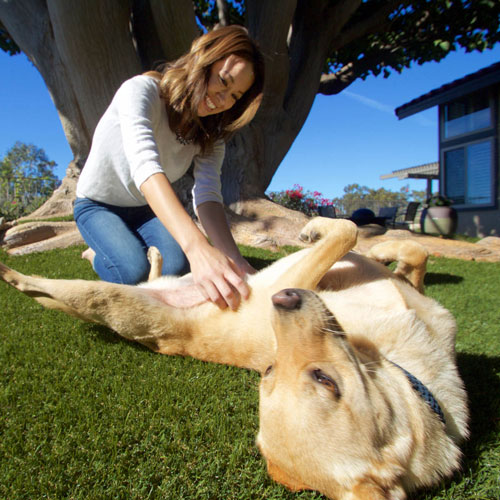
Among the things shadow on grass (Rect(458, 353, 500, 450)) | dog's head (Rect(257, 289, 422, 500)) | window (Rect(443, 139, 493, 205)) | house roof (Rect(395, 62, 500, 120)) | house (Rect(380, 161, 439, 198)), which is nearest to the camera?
dog's head (Rect(257, 289, 422, 500))

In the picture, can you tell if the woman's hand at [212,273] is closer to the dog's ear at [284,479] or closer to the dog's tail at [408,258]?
the dog's ear at [284,479]

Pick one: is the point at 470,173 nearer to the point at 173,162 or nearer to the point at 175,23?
the point at 175,23

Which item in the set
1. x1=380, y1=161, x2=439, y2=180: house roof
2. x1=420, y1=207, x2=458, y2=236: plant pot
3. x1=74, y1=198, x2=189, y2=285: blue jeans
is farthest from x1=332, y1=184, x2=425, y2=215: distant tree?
x1=74, y1=198, x2=189, y2=285: blue jeans

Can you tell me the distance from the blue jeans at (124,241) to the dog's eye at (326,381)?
2.10m

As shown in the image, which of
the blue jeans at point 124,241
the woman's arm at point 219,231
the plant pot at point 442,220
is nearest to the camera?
the woman's arm at point 219,231

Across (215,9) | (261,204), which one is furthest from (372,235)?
(215,9)

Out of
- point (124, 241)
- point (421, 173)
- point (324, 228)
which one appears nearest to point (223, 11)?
point (124, 241)

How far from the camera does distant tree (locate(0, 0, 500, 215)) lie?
5.27 metres

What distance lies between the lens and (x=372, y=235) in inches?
280

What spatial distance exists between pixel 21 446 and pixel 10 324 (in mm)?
1463

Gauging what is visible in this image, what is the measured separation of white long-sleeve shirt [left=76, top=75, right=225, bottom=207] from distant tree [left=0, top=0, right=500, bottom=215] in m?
2.51

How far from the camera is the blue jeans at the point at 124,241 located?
3.09m

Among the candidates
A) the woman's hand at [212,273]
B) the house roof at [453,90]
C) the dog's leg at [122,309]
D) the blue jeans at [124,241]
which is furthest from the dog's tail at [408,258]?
the house roof at [453,90]

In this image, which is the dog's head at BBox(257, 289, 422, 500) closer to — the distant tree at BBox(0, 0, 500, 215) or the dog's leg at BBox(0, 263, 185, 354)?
the dog's leg at BBox(0, 263, 185, 354)
